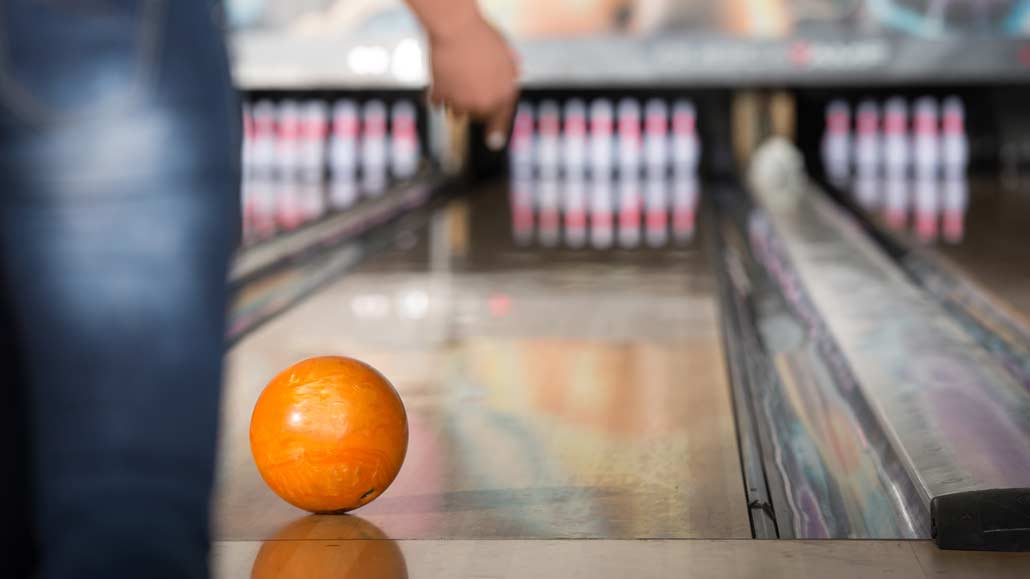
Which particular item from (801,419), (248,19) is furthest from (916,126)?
(801,419)

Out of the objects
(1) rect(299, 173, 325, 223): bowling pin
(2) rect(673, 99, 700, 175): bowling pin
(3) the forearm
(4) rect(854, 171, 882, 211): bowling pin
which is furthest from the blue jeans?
(2) rect(673, 99, 700, 175): bowling pin

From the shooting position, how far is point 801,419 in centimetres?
211

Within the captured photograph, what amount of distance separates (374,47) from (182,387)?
5.08m

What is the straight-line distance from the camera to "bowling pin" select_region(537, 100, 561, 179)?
255 inches

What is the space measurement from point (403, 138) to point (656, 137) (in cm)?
117

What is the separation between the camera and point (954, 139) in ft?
20.8

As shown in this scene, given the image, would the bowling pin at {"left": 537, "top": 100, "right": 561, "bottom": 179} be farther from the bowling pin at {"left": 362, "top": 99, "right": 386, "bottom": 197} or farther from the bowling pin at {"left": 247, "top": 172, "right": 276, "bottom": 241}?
the bowling pin at {"left": 247, "top": 172, "right": 276, "bottom": 241}

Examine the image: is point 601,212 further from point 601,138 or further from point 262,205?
point 601,138

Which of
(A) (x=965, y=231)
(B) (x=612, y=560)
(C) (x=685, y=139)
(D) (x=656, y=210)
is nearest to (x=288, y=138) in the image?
(C) (x=685, y=139)

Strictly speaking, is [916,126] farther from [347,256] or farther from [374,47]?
[347,256]

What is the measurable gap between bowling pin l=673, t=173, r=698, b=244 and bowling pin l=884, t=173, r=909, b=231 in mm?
640

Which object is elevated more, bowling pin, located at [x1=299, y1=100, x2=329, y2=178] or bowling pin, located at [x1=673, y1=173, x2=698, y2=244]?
bowling pin, located at [x1=299, y1=100, x2=329, y2=178]

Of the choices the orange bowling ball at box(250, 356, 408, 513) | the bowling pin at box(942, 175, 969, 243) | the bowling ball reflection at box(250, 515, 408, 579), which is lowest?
the bowling pin at box(942, 175, 969, 243)

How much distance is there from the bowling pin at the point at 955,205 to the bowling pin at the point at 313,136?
9.01 feet
